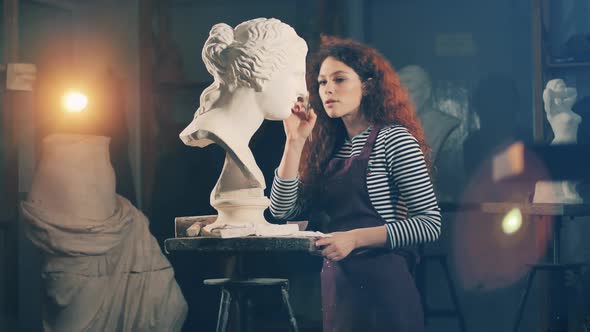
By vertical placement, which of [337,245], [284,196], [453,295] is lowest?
[453,295]

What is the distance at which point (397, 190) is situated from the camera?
275 centimetres

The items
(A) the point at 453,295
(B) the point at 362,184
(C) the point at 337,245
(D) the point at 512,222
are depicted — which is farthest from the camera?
(D) the point at 512,222

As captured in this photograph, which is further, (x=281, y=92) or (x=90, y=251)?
(x=90, y=251)

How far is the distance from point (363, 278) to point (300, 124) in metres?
0.52

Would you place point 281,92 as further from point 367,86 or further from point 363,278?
point 363,278

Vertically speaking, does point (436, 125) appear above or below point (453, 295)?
above

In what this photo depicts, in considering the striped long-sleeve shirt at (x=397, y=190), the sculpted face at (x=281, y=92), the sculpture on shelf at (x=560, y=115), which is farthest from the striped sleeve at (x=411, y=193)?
the sculpture on shelf at (x=560, y=115)

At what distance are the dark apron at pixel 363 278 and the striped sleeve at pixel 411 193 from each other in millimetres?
94

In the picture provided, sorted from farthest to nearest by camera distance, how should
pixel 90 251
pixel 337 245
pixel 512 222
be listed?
pixel 512 222 < pixel 90 251 < pixel 337 245

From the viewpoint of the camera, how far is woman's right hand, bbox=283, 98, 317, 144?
9.06 feet

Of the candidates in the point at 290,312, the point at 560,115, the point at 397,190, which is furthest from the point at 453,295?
the point at 397,190

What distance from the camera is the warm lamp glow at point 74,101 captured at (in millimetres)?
5590

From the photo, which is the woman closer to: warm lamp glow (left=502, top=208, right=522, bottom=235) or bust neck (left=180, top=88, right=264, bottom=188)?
bust neck (left=180, top=88, right=264, bottom=188)

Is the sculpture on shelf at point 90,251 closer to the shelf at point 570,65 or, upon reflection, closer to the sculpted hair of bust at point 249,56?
the sculpted hair of bust at point 249,56
